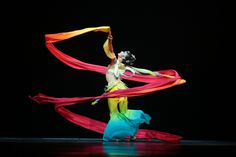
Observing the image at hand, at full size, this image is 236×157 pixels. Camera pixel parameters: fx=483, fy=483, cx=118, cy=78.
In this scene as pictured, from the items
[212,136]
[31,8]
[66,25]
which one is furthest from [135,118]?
[31,8]

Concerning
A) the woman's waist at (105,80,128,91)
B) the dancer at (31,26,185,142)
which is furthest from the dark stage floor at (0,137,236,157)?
the woman's waist at (105,80,128,91)

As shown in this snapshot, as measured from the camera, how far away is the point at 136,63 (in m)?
7.58

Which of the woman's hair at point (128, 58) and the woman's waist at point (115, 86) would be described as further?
the woman's hair at point (128, 58)

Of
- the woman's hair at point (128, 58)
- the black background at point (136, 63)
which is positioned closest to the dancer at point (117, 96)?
the woman's hair at point (128, 58)

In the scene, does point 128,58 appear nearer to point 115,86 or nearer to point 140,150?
point 115,86

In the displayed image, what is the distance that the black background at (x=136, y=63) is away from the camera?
292 inches

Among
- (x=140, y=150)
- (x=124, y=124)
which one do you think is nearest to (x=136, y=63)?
(x=124, y=124)

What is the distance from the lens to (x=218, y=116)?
7438 millimetres

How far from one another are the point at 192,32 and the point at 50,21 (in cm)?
223

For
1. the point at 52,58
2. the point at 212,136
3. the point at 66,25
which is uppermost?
the point at 66,25

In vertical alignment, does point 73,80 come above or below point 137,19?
below

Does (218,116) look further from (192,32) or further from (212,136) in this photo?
(192,32)

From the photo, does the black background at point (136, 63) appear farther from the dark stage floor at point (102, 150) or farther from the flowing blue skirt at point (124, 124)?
the dark stage floor at point (102, 150)

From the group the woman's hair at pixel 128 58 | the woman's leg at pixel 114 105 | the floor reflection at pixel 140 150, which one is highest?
the woman's hair at pixel 128 58
